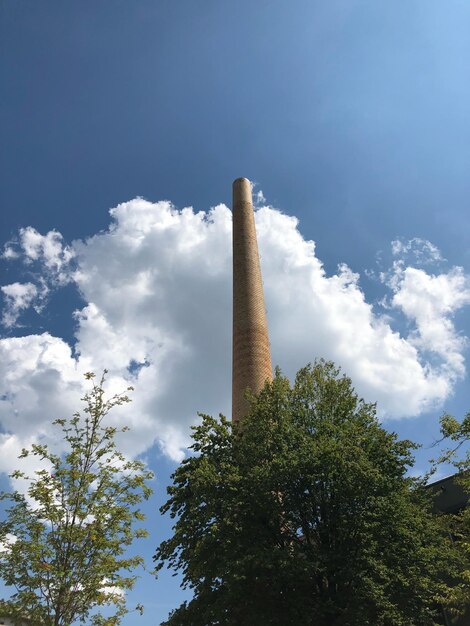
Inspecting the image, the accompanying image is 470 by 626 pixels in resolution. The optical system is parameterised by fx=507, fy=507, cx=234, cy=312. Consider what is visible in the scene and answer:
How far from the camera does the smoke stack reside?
2727cm

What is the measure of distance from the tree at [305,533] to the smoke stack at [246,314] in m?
7.38

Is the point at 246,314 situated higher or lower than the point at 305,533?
higher

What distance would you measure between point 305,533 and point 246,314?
48.5 feet

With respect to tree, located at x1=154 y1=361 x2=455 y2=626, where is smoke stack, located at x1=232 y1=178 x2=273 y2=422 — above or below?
above

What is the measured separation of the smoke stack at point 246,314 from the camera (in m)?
27.3

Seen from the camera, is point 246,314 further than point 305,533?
Yes

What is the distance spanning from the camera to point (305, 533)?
1766cm

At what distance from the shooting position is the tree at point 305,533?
15.6 metres

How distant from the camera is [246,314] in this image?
30.2m

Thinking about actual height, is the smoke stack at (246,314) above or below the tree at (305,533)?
above

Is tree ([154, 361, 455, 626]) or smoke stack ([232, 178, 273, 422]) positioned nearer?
tree ([154, 361, 455, 626])

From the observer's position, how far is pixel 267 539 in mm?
17094

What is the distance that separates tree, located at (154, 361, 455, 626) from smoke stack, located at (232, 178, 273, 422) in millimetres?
7381

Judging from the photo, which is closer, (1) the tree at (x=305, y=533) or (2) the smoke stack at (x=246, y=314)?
(1) the tree at (x=305, y=533)
